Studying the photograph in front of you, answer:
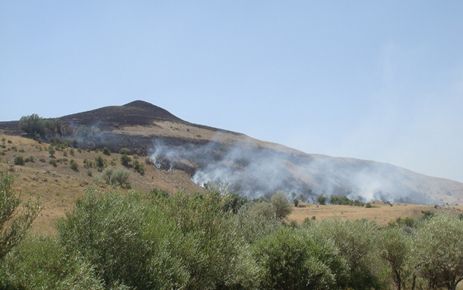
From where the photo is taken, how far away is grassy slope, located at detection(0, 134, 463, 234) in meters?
63.4

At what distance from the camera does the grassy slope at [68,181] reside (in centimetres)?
6342

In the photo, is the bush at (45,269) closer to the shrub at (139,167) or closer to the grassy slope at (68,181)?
the grassy slope at (68,181)

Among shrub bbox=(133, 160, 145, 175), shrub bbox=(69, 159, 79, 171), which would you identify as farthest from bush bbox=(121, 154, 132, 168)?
shrub bbox=(69, 159, 79, 171)

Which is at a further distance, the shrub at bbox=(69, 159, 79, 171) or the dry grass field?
the shrub at bbox=(69, 159, 79, 171)

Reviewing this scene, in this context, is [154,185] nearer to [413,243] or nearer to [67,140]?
[67,140]

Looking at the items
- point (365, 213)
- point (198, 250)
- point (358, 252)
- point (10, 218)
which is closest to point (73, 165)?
point (365, 213)

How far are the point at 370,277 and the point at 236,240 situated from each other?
27.1 meters

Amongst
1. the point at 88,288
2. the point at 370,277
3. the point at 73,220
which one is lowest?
the point at 370,277

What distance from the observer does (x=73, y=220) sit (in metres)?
→ 21.9

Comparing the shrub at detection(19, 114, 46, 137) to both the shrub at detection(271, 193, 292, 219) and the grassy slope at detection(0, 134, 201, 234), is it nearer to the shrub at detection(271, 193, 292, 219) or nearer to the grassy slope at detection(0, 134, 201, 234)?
the grassy slope at detection(0, 134, 201, 234)

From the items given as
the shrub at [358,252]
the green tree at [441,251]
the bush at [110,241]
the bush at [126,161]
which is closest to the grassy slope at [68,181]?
the bush at [126,161]

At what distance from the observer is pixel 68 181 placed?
7638cm

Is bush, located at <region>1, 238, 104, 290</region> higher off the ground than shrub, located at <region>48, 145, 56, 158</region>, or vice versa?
shrub, located at <region>48, 145, 56, 158</region>

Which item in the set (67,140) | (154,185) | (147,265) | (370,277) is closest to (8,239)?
(147,265)
